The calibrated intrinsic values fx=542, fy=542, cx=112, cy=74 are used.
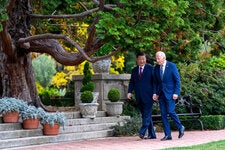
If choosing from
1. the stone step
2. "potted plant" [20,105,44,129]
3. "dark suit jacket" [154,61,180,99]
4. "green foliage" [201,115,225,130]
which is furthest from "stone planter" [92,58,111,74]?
"potted plant" [20,105,44,129]

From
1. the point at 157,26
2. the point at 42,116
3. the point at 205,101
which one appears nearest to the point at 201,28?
the point at 205,101

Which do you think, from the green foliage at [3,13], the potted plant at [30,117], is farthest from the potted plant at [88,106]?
the green foliage at [3,13]

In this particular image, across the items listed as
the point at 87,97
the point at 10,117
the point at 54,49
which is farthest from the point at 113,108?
the point at 10,117

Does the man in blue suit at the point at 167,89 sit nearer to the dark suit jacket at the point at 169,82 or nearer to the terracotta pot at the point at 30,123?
the dark suit jacket at the point at 169,82

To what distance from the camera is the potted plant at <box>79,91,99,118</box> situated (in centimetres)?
1412

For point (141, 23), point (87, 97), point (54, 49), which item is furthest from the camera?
point (54, 49)

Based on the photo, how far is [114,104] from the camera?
15.0 m

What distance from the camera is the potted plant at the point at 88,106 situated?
1412 centimetres

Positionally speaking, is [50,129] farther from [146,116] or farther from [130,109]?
[130,109]

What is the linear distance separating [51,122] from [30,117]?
480 millimetres

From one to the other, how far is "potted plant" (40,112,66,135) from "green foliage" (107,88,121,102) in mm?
2842

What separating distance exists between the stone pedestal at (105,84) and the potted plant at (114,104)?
0.58 m

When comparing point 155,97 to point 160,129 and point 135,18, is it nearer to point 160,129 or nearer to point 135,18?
point 135,18

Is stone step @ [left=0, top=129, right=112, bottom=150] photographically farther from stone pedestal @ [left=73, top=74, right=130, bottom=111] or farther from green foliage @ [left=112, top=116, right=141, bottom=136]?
stone pedestal @ [left=73, top=74, right=130, bottom=111]
